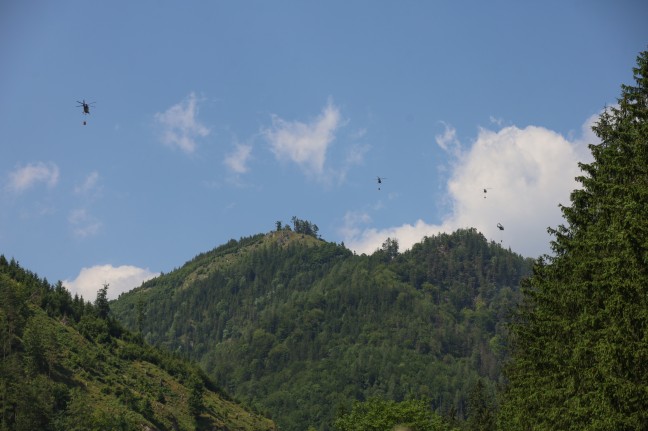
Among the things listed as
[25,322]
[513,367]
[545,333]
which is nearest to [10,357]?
[25,322]

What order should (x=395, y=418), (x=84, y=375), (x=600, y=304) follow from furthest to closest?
(x=84, y=375) < (x=395, y=418) < (x=600, y=304)

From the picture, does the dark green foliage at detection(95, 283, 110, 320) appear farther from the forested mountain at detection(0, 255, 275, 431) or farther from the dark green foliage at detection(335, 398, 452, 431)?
the dark green foliage at detection(335, 398, 452, 431)

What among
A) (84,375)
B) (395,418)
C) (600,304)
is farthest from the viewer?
(84,375)

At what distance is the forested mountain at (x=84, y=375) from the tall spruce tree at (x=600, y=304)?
79.5 meters

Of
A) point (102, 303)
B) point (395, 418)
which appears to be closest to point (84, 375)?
point (102, 303)

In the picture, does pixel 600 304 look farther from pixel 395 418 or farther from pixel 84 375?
pixel 84 375

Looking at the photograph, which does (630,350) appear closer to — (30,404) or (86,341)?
(30,404)

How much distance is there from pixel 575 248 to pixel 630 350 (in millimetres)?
9595

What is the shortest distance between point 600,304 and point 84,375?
389ft

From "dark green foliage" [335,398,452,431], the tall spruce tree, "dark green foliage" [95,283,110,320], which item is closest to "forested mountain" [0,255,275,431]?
"dark green foliage" [95,283,110,320]

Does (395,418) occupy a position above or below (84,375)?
below

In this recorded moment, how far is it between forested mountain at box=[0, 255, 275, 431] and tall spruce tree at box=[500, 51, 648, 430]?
79.5 m

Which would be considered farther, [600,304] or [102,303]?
[102,303]

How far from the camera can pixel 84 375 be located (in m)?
134
